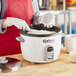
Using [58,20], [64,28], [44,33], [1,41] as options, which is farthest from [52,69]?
[58,20]

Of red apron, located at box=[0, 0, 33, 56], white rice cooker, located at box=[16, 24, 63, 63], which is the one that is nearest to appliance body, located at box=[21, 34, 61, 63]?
white rice cooker, located at box=[16, 24, 63, 63]

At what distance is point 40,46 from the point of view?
1.14 metres

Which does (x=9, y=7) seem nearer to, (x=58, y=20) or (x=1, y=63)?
(x=1, y=63)

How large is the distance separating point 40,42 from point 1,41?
1.97 feet

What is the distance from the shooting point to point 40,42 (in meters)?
1.13

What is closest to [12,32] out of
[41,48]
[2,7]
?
[2,7]

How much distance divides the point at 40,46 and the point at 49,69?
142 mm

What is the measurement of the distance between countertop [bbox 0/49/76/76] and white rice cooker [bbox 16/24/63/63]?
0.11ft

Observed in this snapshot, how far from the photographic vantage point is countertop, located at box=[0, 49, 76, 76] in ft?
3.51

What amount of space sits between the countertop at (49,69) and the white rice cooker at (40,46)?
1.3 inches

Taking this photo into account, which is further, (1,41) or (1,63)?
(1,41)

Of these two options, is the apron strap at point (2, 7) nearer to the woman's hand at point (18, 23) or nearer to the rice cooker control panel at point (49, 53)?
the woman's hand at point (18, 23)

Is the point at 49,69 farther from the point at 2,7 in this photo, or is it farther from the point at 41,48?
the point at 2,7

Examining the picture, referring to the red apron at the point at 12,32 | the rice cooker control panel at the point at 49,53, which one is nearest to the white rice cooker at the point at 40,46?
the rice cooker control panel at the point at 49,53
